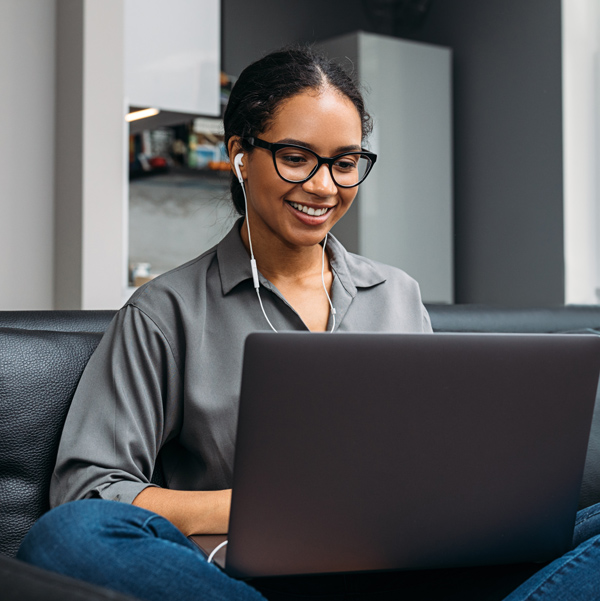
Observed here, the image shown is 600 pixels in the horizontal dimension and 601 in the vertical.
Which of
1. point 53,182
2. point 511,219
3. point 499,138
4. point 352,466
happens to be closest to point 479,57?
point 499,138

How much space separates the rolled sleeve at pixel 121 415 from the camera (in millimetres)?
1018

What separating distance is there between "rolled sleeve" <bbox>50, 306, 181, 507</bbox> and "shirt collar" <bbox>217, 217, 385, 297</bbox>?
161 mm

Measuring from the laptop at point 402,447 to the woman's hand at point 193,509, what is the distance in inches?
7.7

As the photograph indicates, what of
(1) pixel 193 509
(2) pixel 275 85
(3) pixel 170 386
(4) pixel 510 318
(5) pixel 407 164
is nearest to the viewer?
(1) pixel 193 509

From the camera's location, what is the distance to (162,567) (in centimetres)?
77

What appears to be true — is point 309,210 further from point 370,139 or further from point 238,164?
point 370,139

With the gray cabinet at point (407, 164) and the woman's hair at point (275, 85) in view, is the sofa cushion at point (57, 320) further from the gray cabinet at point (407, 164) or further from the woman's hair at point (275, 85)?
the gray cabinet at point (407, 164)

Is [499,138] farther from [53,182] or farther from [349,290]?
[349,290]

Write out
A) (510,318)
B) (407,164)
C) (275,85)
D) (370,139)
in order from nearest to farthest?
(275,85) → (510,318) → (370,139) → (407,164)

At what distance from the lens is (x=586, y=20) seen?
3.52 meters

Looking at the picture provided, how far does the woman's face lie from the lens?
3.89ft

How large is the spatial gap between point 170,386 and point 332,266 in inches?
15.0

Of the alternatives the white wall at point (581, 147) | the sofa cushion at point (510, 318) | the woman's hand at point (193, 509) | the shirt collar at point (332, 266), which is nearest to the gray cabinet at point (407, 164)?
the white wall at point (581, 147)

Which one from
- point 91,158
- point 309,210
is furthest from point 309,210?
point 91,158
